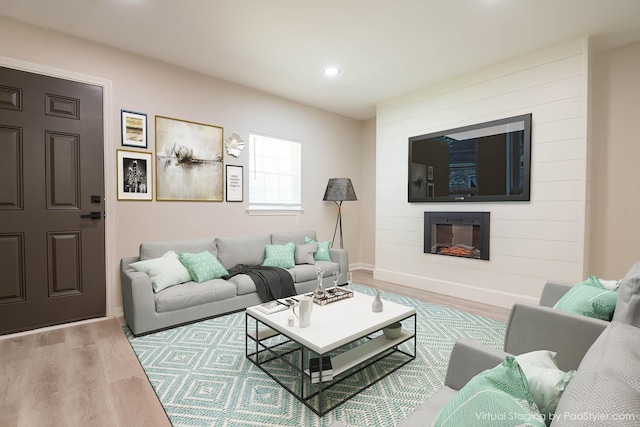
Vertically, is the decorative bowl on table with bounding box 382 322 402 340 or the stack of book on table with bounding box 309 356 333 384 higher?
the decorative bowl on table with bounding box 382 322 402 340

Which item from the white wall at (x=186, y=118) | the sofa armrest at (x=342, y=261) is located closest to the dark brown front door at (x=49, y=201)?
the white wall at (x=186, y=118)

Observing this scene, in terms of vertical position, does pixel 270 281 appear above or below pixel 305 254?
below

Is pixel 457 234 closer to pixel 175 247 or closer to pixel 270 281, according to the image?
pixel 270 281

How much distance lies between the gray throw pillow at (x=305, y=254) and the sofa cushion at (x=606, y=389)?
349cm

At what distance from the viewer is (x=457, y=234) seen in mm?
4047

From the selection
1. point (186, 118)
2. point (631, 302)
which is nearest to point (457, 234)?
point (631, 302)

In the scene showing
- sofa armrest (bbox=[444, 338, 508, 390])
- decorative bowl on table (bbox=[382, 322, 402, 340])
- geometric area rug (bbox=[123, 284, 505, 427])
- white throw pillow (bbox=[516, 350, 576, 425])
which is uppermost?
white throw pillow (bbox=[516, 350, 576, 425])

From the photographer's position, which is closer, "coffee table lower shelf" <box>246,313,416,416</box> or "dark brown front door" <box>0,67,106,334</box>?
"coffee table lower shelf" <box>246,313,416,416</box>

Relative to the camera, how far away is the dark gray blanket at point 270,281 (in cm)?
342

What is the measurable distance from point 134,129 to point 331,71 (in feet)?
7.74

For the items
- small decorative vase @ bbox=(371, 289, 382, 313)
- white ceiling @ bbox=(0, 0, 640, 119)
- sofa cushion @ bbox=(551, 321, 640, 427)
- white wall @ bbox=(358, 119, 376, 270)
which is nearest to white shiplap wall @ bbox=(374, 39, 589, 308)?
white ceiling @ bbox=(0, 0, 640, 119)

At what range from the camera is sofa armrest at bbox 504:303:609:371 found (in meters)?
1.49

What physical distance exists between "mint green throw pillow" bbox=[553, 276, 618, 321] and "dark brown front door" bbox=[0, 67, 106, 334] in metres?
3.93

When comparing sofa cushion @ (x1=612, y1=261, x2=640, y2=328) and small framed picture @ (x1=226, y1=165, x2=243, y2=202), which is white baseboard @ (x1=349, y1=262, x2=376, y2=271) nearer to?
small framed picture @ (x1=226, y1=165, x2=243, y2=202)
